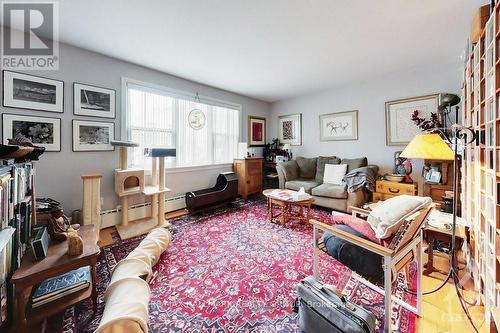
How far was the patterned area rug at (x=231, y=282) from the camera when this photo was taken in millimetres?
1326

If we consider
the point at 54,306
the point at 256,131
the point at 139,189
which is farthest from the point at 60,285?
the point at 256,131

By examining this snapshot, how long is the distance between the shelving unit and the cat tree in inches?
126

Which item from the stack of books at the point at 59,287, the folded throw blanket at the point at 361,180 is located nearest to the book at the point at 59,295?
the stack of books at the point at 59,287

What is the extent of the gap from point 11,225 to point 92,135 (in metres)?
1.83

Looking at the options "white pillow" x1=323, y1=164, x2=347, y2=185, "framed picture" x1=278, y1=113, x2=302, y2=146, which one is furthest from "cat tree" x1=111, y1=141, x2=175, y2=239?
"framed picture" x1=278, y1=113, x2=302, y2=146

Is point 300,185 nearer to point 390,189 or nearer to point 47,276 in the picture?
point 390,189

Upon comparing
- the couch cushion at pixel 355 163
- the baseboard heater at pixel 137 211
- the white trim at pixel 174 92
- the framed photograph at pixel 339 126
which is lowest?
the baseboard heater at pixel 137 211

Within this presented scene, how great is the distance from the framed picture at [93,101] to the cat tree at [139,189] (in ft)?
1.70

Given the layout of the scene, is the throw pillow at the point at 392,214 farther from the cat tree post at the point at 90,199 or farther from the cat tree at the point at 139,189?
the cat tree post at the point at 90,199

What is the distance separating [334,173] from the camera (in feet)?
12.6

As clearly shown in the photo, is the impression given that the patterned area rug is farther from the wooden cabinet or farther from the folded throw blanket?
→ the wooden cabinet

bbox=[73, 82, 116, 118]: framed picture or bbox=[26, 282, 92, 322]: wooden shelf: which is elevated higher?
bbox=[73, 82, 116, 118]: framed picture

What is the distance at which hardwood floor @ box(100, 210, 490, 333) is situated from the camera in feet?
4.18

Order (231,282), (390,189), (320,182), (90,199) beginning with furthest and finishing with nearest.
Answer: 1. (320,182)
2. (390,189)
3. (90,199)
4. (231,282)
